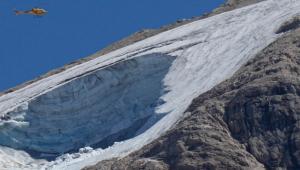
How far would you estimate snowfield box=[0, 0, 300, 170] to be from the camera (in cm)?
5250

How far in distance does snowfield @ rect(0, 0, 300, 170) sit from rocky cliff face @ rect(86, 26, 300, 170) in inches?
110

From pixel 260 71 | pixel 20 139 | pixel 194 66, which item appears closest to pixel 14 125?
pixel 20 139

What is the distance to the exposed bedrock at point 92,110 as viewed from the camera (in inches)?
2127

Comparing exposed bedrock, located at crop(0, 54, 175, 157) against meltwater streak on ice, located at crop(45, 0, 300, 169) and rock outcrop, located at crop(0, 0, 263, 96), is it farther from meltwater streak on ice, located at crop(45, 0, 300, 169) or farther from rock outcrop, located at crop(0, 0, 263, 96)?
rock outcrop, located at crop(0, 0, 263, 96)

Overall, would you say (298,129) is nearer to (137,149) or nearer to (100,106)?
(137,149)

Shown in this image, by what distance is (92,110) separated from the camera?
55.5 metres

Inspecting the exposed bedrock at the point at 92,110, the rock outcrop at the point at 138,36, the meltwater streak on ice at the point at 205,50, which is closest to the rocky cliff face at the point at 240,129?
the meltwater streak on ice at the point at 205,50

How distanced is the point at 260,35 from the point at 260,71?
5841 mm

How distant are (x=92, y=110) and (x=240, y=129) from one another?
10.3 meters

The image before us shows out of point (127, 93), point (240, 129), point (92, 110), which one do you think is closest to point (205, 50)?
point (127, 93)

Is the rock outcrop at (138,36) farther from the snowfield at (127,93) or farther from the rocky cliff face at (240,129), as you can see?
the rocky cliff face at (240,129)

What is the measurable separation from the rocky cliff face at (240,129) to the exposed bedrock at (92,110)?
569cm

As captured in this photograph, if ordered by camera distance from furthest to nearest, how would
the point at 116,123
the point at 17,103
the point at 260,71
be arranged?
the point at 17,103 < the point at 116,123 < the point at 260,71

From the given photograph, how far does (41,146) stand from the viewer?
180 ft
